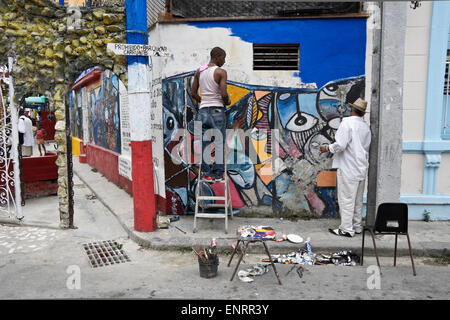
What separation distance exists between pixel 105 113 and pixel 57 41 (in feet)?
17.3

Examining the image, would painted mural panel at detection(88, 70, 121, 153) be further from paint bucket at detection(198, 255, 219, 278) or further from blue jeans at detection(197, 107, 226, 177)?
paint bucket at detection(198, 255, 219, 278)

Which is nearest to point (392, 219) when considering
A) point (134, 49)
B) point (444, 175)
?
point (444, 175)

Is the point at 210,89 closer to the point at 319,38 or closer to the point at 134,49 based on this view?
the point at 134,49

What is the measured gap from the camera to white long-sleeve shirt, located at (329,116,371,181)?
18.4 feet

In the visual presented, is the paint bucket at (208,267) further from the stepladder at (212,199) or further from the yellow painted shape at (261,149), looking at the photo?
the yellow painted shape at (261,149)

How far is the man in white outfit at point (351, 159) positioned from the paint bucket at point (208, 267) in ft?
7.53

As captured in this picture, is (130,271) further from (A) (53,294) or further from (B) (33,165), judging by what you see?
(B) (33,165)

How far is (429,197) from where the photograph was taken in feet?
21.3

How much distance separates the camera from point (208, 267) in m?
4.49

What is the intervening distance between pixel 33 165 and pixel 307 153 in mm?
6381

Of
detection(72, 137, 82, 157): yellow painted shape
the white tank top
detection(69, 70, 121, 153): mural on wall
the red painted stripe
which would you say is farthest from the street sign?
detection(72, 137, 82, 157): yellow painted shape

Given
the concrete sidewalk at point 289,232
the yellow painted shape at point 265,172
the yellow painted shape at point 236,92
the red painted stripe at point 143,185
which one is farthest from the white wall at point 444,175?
the red painted stripe at point 143,185

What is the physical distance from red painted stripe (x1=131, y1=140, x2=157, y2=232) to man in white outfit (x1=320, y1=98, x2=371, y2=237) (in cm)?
281

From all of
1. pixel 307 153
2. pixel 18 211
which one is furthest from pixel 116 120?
pixel 307 153
